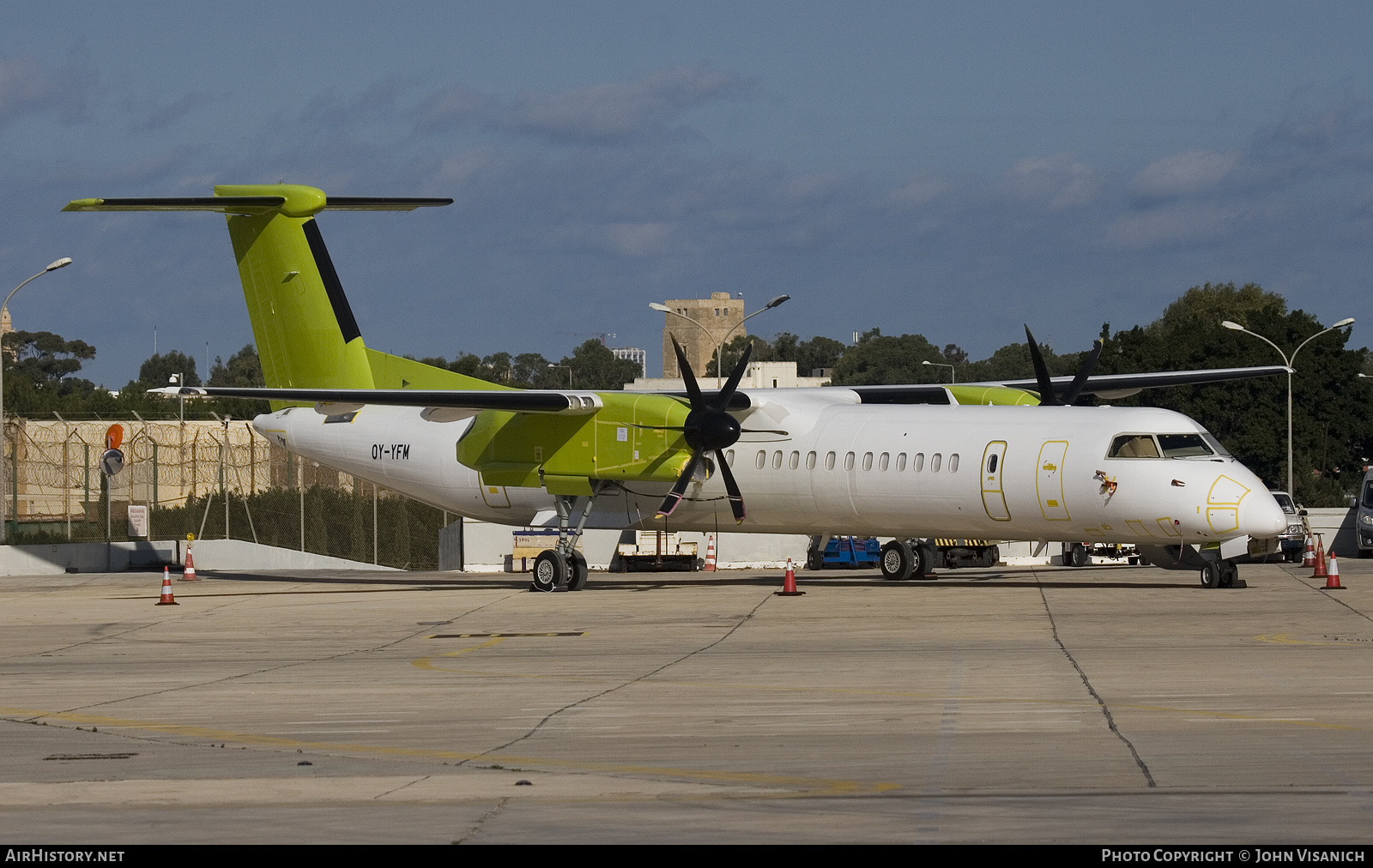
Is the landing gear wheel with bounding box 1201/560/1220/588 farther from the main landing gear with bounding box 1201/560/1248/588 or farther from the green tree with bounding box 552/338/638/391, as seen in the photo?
the green tree with bounding box 552/338/638/391

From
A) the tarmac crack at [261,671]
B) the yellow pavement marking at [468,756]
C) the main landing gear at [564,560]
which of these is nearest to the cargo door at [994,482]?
the main landing gear at [564,560]

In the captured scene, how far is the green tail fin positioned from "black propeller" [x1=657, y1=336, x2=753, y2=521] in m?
5.46

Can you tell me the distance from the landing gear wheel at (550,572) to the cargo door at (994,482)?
7.73 meters

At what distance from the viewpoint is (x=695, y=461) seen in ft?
87.1

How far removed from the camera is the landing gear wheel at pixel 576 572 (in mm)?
27812

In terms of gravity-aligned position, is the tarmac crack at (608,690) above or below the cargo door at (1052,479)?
below

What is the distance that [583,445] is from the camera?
27.6 metres

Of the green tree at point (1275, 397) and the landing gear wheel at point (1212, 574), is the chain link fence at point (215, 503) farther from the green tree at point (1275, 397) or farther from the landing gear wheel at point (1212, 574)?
the green tree at point (1275, 397)

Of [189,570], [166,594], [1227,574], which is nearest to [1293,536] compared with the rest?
[1227,574]

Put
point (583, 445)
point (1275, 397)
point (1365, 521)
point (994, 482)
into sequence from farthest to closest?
1. point (1275, 397)
2. point (1365, 521)
3. point (583, 445)
4. point (994, 482)

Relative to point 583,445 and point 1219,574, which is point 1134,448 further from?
point 583,445

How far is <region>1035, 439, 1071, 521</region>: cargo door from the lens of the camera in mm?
23766

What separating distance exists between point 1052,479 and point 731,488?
5.66m

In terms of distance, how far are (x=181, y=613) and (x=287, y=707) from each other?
11.9 metres
